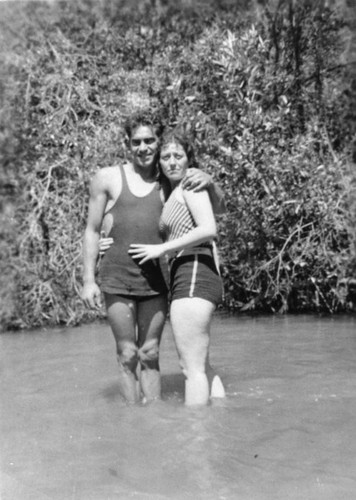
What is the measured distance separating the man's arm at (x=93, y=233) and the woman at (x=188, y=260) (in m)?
0.28

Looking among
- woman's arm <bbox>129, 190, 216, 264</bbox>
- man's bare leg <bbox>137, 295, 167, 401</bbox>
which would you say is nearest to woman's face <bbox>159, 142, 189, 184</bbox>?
woman's arm <bbox>129, 190, 216, 264</bbox>

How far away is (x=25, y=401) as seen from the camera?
16.0ft

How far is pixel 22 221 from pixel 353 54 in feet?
15.7

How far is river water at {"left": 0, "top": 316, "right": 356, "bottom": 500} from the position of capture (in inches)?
121

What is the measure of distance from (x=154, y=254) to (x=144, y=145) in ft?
2.17

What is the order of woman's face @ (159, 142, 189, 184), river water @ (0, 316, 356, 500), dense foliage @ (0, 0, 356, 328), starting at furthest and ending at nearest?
dense foliage @ (0, 0, 356, 328), woman's face @ (159, 142, 189, 184), river water @ (0, 316, 356, 500)

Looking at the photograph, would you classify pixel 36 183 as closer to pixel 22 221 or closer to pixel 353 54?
pixel 22 221

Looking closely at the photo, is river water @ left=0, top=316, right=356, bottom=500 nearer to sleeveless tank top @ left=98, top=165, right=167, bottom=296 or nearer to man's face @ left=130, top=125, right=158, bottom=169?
sleeveless tank top @ left=98, top=165, right=167, bottom=296

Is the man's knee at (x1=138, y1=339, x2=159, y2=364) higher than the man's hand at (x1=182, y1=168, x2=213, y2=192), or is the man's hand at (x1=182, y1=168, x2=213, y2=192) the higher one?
the man's hand at (x1=182, y1=168, x2=213, y2=192)

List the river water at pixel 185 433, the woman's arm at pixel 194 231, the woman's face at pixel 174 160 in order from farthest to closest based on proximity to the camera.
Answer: the woman's face at pixel 174 160, the woman's arm at pixel 194 231, the river water at pixel 185 433

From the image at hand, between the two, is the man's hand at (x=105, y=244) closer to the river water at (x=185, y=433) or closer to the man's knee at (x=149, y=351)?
the man's knee at (x=149, y=351)

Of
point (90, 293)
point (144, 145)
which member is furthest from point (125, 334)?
point (144, 145)

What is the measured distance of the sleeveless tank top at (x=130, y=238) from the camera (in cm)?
431

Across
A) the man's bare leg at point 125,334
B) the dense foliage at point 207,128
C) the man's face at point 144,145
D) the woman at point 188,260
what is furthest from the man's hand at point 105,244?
the dense foliage at point 207,128
